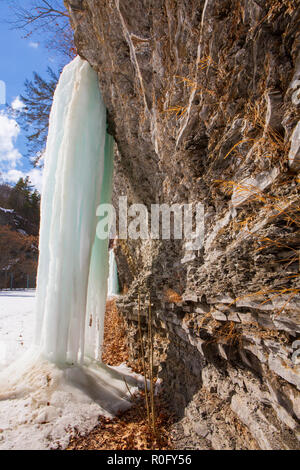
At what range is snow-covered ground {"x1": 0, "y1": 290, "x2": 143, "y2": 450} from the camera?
2018 millimetres

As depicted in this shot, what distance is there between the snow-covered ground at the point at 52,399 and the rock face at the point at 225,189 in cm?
72

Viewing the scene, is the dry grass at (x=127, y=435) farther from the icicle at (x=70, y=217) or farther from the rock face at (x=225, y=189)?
the icicle at (x=70, y=217)

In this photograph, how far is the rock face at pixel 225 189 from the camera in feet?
4.14

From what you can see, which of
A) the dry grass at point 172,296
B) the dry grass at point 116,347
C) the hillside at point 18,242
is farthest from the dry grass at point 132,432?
the hillside at point 18,242

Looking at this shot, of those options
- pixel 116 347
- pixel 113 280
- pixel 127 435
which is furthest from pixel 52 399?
pixel 113 280

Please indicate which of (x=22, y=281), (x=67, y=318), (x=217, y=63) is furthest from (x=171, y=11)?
(x=22, y=281)

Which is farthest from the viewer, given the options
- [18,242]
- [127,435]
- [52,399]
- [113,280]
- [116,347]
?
Answer: [18,242]

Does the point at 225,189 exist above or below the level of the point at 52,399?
above

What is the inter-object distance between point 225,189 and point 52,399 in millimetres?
2632

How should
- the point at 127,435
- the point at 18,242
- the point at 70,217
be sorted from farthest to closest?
1. the point at 18,242
2. the point at 70,217
3. the point at 127,435

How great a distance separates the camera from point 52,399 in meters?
2.38

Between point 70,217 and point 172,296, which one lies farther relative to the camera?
point 70,217

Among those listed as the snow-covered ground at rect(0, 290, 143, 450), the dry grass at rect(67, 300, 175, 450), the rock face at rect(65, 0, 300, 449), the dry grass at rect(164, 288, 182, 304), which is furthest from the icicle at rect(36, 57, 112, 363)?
the dry grass at rect(164, 288, 182, 304)

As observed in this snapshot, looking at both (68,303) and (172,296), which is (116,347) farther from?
(172,296)
